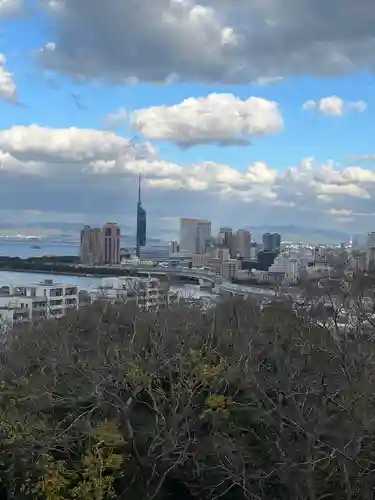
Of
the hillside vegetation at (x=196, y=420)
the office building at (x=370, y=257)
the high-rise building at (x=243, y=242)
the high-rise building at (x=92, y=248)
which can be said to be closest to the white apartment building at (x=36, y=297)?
the high-rise building at (x=92, y=248)

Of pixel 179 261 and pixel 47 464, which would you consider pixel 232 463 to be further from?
pixel 179 261

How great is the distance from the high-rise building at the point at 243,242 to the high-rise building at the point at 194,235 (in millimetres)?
1180

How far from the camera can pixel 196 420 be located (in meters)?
6.50

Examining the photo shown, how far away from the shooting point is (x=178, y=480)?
21.4ft

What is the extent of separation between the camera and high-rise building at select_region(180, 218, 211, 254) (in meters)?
24.9

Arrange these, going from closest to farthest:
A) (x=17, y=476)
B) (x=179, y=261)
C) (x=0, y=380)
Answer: (x=17, y=476) < (x=0, y=380) < (x=179, y=261)

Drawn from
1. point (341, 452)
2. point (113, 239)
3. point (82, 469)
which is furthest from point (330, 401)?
point (113, 239)

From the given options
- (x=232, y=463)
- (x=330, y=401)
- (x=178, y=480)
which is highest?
(x=330, y=401)

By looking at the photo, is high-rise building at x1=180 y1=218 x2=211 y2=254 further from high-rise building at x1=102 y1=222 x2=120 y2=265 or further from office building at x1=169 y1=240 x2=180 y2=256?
high-rise building at x1=102 y1=222 x2=120 y2=265

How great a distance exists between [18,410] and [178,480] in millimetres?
1826

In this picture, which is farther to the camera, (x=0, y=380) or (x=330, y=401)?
(x=0, y=380)

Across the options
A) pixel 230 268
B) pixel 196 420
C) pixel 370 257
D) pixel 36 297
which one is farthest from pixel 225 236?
pixel 196 420

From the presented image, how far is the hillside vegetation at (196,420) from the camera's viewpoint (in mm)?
5730

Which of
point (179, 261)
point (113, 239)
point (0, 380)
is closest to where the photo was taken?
point (0, 380)
